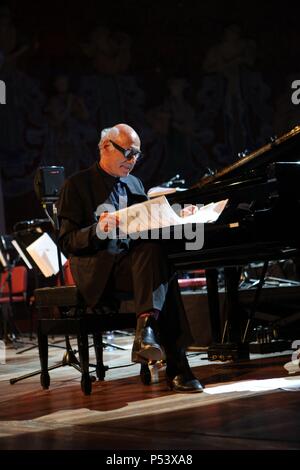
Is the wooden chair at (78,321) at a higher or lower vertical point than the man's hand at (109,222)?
lower

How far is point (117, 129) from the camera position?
354 cm

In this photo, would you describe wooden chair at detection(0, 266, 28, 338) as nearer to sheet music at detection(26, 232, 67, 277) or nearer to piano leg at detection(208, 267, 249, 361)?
sheet music at detection(26, 232, 67, 277)

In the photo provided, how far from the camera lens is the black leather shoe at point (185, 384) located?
3.14 metres

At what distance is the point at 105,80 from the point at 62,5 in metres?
1.30

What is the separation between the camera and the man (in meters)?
3.02

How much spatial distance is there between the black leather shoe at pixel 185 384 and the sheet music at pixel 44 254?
8.81 ft

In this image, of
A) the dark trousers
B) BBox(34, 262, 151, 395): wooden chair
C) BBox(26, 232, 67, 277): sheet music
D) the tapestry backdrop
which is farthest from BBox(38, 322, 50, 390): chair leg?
the tapestry backdrop

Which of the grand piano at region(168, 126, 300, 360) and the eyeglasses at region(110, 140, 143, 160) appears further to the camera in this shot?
the eyeglasses at region(110, 140, 143, 160)

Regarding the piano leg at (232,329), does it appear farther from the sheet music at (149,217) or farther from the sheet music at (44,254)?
the sheet music at (44,254)

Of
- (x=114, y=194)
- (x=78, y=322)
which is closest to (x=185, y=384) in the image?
(x=78, y=322)

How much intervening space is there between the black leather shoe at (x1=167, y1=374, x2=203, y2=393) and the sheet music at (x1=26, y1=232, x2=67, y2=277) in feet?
8.81

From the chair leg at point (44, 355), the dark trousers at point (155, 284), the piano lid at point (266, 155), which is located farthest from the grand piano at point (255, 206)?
the chair leg at point (44, 355)
